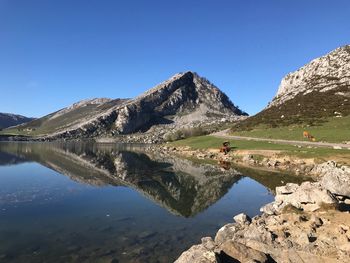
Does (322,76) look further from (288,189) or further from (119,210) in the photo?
(119,210)

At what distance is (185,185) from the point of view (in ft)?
167

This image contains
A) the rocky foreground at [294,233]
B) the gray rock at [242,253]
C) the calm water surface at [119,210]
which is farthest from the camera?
the calm water surface at [119,210]

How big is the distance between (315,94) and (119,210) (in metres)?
101

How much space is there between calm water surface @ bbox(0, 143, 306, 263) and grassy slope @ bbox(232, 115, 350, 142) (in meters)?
22.5

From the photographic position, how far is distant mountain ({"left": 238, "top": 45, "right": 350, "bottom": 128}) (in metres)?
99.9

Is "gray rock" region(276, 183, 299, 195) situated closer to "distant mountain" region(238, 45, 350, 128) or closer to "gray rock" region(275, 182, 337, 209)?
"gray rock" region(275, 182, 337, 209)

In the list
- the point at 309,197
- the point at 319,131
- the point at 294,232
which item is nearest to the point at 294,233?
the point at 294,232

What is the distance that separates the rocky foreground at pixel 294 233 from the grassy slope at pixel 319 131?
4502 centimetres

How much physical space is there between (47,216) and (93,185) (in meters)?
19.9

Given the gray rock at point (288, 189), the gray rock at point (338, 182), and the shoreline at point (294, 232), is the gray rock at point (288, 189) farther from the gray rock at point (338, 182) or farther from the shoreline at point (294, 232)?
the gray rock at point (338, 182)

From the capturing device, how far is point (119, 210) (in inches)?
1388

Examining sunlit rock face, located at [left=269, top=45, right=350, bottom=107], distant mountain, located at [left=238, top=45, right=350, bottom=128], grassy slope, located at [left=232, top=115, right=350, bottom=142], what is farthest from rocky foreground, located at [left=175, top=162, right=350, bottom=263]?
sunlit rock face, located at [left=269, top=45, right=350, bottom=107]

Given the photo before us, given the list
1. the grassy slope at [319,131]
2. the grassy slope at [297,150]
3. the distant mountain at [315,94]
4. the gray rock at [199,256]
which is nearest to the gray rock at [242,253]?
the gray rock at [199,256]

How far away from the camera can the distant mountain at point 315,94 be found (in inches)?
3932
